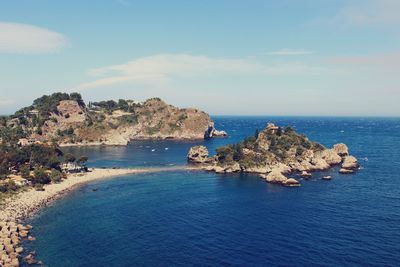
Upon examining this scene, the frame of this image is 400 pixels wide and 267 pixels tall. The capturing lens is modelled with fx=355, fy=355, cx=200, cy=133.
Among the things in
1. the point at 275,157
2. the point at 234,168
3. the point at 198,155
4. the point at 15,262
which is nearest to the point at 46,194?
the point at 15,262

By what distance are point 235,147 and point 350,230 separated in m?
90.3

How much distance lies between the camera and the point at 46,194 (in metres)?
118

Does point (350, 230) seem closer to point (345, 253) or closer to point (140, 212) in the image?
point (345, 253)

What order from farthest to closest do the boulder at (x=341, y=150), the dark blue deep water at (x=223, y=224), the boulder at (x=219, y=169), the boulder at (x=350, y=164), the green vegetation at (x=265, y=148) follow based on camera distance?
the boulder at (x=341, y=150) → the green vegetation at (x=265, y=148) → the boulder at (x=219, y=169) → the boulder at (x=350, y=164) → the dark blue deep water at (x=223, y=224)

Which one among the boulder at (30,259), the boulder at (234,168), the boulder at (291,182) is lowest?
the boulder at (30,259)

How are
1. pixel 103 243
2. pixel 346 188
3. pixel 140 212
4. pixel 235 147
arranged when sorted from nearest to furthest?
pixel 103 243
pixel 140 212
pixel 346 188
pixel 235 147

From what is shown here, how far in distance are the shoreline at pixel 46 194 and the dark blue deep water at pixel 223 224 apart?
4.65 m

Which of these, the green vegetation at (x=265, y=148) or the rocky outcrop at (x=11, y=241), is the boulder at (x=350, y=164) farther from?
the rocky outcrop at (x=11, y=241)

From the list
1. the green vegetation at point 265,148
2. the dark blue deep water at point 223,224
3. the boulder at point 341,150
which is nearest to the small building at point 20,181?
the dark blue deep water at point 223,224

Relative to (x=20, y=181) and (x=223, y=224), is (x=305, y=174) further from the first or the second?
(x=20, y=181)

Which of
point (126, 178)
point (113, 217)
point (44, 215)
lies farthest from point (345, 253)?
point (126, 178)

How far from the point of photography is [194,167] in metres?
173

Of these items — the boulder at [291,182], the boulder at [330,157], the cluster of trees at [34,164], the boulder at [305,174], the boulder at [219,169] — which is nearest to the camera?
the cluster of trees at [34,164]

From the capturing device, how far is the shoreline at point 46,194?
97.7 metres
